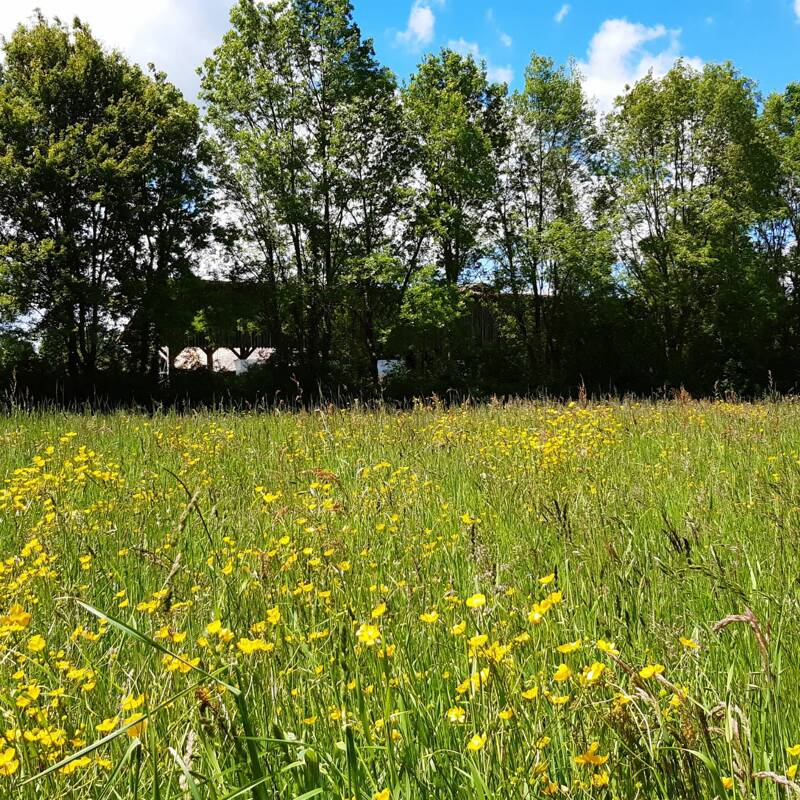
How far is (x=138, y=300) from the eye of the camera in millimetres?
18250

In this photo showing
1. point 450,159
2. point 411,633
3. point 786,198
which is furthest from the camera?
point 786,198

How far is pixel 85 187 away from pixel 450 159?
11878 millimetres

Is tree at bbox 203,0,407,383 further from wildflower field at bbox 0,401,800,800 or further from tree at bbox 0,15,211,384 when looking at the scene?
wildflower field at bbox 0,401,800,800

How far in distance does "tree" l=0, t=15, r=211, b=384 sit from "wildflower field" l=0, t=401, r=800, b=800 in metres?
14.2

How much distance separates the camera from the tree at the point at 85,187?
56.6ft

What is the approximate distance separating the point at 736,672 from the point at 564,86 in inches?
1039

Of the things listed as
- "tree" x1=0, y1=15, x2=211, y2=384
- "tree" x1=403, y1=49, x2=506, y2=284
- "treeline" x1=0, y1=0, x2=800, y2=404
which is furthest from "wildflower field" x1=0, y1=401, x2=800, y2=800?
"tree" x1=403, y1=49, x2=506, y2=284

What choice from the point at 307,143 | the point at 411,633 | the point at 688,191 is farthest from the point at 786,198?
the point at 411,633

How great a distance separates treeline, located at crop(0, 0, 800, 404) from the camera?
18.1 metres

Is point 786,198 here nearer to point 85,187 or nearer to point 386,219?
point 386,219

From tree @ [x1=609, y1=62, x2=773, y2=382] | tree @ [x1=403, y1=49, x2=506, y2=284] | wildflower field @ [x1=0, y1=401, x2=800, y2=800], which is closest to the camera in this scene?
wildflower field @ [x1=0, y1=401, x2=800, y2=800]

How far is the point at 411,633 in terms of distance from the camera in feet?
Answer: 5.96

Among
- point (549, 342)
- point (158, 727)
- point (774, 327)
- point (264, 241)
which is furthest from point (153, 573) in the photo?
point (774, 327)

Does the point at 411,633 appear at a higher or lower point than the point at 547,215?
lower
